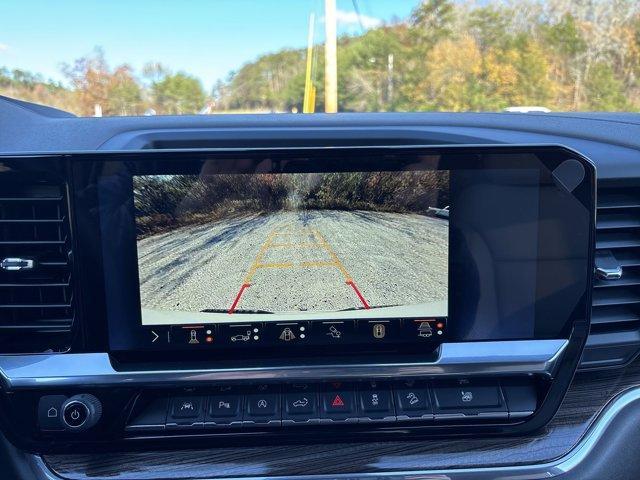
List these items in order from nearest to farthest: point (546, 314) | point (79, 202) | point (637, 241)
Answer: point (79, 202) < point (546, 314) < point (637, 241)

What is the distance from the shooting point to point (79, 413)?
1526 millimetres

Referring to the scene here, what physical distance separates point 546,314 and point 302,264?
699 mm

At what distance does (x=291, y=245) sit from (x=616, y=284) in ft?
3.26

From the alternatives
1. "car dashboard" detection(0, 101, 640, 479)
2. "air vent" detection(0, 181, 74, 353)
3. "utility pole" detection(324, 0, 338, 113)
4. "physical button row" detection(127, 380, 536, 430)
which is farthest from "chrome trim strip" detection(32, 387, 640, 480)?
"utility pole" detection(324, 0, 338, 113)

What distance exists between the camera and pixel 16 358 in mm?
1526

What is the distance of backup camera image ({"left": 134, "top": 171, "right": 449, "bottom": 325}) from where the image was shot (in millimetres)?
1504

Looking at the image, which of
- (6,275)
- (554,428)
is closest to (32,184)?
(6,275)

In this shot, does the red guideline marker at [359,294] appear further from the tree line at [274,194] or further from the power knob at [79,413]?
the power knob at [79,413]

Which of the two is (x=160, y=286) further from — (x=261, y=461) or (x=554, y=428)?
(x=554, y=428)

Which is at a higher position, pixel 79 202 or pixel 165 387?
pixel 79 202

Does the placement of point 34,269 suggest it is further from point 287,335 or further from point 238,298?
point 287,335

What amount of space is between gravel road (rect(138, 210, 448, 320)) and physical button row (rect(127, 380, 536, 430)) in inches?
9.3

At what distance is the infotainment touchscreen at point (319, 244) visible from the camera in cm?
148

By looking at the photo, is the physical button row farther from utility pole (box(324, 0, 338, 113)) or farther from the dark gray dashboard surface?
utility pole (box(324, 0, 338, 113))
